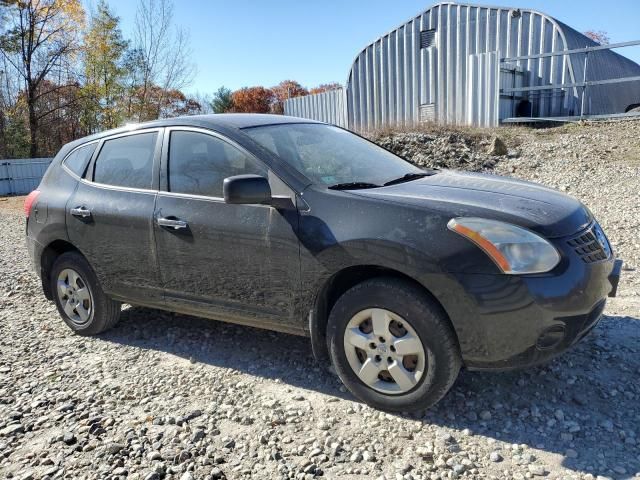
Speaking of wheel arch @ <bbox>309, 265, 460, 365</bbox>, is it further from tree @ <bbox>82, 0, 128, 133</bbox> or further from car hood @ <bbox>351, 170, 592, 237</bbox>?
tree @ <bbox>82, 0, 128, 133</bbox>

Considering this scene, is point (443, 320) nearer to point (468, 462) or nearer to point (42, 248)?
point (468, 462)

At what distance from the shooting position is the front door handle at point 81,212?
421 centimetres

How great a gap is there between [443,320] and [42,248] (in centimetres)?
366

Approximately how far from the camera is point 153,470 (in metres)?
2.68

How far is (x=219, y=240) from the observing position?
3471 millimetres

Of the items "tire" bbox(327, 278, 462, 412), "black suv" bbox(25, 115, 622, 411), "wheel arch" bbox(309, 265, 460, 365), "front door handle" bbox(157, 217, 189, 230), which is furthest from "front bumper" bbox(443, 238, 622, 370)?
"front door handle" bbox(157, 217, 189, 230)

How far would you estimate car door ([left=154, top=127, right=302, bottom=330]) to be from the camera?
326 cm

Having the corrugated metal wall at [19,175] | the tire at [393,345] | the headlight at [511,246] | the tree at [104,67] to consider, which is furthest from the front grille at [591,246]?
the tree at [104,67]

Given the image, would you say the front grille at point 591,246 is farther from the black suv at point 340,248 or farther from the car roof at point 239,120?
the car roof at point 239,120

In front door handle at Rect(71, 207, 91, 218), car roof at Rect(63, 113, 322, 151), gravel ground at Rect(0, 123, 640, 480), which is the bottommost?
gravel ground at Rect(0, 123, 640, 480)

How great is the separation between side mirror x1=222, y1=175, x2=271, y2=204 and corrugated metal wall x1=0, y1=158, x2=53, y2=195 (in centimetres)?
2192

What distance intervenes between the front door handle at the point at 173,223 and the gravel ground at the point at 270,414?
3.49ft

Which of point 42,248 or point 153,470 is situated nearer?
point 153,470

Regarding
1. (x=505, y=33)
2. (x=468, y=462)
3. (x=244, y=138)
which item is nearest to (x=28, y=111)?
(x=505, y=33)
